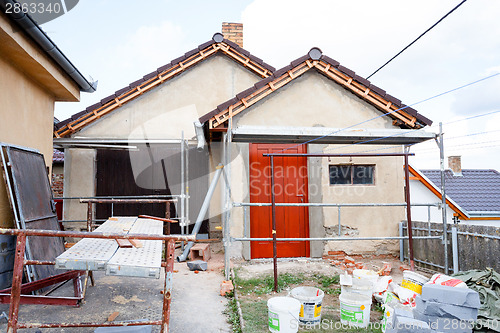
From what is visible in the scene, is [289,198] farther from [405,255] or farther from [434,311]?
[434,311]

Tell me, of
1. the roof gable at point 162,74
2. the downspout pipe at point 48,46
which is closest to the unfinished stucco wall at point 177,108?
the roof gable at point 162,74

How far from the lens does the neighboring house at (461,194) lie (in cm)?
1482

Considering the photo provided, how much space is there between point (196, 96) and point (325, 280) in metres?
5.96

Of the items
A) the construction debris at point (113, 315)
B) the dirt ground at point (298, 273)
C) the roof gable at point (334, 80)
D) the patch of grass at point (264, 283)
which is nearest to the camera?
the construction debris at point (113, 315)

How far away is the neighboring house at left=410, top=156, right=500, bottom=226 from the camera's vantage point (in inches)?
583

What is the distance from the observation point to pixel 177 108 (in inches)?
347

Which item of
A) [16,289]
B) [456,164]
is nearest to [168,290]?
[16,289]

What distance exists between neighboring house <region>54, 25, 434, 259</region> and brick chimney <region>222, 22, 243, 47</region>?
2.63 metres

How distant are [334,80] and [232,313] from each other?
510cm

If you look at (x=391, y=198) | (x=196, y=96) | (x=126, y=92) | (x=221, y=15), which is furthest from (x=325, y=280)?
(x=221, y=15)

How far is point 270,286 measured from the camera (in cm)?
503

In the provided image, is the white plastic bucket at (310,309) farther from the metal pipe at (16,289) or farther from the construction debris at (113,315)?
the metal pipe at (16,289)

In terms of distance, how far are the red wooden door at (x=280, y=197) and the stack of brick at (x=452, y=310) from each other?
3.76 meters

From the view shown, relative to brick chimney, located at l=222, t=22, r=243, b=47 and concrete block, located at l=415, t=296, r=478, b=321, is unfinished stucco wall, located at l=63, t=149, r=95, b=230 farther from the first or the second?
concrete block, located at l=415, t=296, r=478, b=321
